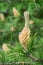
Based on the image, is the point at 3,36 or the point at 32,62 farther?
the point at 3,36

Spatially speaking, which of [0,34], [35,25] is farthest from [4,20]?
[35,25]

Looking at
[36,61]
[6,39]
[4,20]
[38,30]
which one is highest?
[36,61]

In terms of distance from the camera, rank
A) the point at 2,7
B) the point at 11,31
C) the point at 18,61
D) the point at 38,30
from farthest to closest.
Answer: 1. the point at 2,7
2. the point at 11,31
3. the point at 38,30
4. the point at 18,61

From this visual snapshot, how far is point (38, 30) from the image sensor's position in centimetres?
196

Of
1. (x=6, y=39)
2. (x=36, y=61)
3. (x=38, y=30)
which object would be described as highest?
(x=36, y=61)

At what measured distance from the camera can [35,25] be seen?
1.99 meters

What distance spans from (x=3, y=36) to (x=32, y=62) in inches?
55.5

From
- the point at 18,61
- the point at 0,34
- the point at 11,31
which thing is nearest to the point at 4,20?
the point at 0,34

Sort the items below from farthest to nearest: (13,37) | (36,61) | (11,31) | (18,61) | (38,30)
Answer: (13,37)
(11,31)
(38,30)
(18,61)
(36,61)

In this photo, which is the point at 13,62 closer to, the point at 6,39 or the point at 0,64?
the point at 0,64

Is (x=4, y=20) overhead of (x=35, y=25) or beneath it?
beneath

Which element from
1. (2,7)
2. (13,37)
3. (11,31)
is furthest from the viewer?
(2,7)

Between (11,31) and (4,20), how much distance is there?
14.0 inches

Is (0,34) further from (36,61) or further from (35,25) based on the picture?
(36,61)
